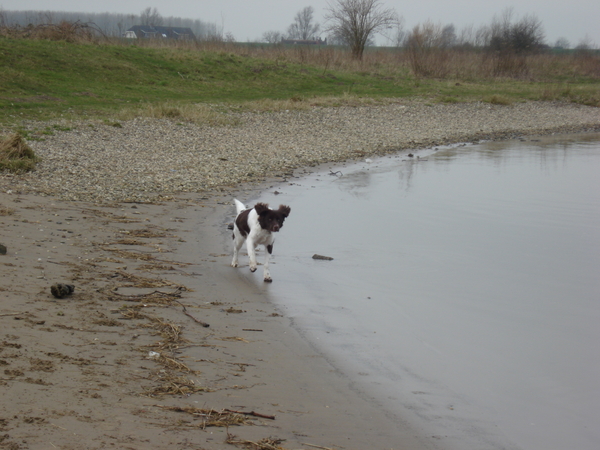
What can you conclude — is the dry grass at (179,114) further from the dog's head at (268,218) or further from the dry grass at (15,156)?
the dog's head at (268,218)

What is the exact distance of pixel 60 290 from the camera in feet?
18.3

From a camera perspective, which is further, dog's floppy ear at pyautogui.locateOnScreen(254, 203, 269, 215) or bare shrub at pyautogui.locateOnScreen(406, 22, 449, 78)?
bare shrub at pyautogui.locateOnScreen(406, 22, 449, 78)

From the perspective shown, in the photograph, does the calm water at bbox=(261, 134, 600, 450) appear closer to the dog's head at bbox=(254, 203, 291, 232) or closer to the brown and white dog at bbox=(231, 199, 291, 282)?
the brown and white dog at bbox=(231, 199, 291, 282)

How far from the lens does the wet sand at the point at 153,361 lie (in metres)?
3.70

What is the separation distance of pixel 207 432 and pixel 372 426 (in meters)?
1.16

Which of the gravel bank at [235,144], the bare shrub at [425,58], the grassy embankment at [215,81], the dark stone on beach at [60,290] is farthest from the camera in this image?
the bare shrub at [425,58]

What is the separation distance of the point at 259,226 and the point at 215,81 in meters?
24.1

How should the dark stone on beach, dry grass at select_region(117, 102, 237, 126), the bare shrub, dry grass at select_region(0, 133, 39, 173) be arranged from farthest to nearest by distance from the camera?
the bare shrub → dry grass at select_region(117, 102, 237, 126) → dry grass at select_region(0, 133, 39, 173) → the dark stone on beach

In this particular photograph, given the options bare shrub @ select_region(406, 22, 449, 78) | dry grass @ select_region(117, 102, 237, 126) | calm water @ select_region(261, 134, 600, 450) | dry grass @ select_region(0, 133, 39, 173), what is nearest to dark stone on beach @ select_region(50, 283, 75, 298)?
calm water @ select_region(261, 134, 600, 450)

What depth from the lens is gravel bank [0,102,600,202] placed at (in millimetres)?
11539

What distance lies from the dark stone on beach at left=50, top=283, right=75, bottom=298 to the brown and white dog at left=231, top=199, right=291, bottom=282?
2358 mm

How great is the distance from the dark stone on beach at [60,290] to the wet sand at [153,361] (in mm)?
52

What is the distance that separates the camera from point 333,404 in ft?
14.7

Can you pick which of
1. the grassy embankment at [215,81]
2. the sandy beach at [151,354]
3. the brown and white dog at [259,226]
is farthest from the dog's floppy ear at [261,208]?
the grassy embankment at [215,81]
